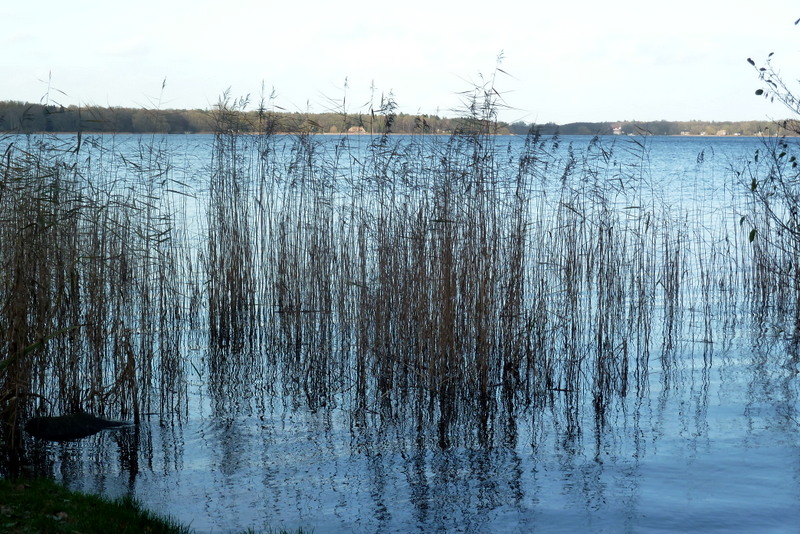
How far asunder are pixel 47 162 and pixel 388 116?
3.06 m

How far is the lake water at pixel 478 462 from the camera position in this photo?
13.1 ft

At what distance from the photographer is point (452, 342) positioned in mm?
5527

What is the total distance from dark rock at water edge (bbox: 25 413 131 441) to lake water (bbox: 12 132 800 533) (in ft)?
0.37

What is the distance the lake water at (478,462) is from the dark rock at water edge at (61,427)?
0.37 feet

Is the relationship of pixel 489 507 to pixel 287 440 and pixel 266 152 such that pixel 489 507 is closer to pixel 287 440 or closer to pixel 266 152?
pixel 287 440

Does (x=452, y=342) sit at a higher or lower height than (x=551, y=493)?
higher

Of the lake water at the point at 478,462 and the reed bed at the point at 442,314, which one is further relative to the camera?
the reed bed at the point at 442,314

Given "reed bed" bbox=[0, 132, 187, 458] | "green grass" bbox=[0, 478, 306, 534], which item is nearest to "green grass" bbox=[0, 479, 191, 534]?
"green grass" bbox=[0, 478, 306, 534]

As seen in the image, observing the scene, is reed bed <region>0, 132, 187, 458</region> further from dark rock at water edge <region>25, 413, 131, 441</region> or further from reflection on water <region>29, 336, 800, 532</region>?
reflection on water <region>29, 336, 800, 532</region>

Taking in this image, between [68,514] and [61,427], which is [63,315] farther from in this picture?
[68,514]

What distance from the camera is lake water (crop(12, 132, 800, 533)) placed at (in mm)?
3998

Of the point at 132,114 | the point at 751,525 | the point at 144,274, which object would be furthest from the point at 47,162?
the point at 751,525

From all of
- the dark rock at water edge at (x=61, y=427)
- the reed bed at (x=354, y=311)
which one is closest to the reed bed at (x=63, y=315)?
the reed bed at (x=354, y=311)

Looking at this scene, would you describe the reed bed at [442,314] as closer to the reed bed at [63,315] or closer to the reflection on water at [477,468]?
the reflection on water at [477,468]
